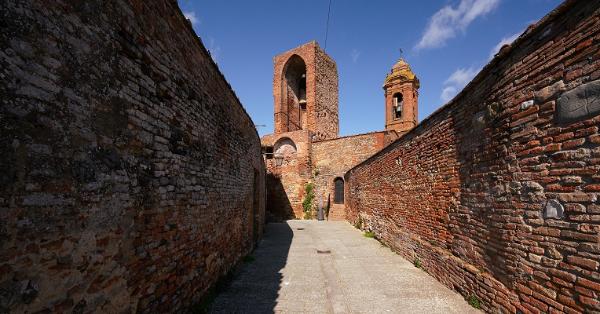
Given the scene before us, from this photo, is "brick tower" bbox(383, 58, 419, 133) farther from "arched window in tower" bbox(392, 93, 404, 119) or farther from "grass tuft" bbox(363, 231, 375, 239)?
"grass tuft" bbox(363, 231, 375, 239)

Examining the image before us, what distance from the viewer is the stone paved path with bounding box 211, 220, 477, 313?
4.74 m

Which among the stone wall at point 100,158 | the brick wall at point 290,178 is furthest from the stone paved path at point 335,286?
the brick wall at point 290,178

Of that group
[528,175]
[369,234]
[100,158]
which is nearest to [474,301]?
[528,175]

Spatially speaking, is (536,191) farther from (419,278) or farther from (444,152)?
(419,278)

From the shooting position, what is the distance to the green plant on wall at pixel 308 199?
20814mm

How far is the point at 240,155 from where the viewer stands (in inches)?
303

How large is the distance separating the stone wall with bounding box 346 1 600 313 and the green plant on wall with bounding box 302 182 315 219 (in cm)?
1498

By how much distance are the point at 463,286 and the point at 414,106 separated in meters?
21.6

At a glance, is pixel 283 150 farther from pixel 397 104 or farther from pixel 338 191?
pixel 397 104

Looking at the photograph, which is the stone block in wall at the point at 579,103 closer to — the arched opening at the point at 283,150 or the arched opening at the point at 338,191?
the arched opening at the point at 338,191

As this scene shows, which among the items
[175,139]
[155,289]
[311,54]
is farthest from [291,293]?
[311,54]

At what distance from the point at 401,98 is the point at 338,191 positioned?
10.3 meters

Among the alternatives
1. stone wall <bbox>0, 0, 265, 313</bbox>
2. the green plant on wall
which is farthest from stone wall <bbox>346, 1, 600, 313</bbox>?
the green plant on wall

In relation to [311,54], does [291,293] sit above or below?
below
